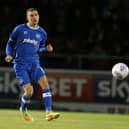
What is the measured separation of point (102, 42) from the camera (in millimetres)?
20719

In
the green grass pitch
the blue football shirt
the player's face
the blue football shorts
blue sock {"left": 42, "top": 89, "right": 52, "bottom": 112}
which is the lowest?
the green grass pitch

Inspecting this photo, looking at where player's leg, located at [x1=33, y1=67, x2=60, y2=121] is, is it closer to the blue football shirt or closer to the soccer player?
the soccer player

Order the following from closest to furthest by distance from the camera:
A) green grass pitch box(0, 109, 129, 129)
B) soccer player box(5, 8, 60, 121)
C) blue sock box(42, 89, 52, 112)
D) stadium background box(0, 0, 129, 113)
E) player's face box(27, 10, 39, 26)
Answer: green grass pitch box(0, 109, 129, 129) → player's face box(27, 10, 39, 26) → blue sock box(42, 89, 52, 112) → soccer player box(5, 8, 60, 121) → stadium background box(0, 0, 129, 113)

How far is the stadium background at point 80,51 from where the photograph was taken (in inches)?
770

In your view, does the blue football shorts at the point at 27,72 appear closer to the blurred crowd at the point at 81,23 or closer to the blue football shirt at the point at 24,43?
the blue football shirt at the point at 24,43

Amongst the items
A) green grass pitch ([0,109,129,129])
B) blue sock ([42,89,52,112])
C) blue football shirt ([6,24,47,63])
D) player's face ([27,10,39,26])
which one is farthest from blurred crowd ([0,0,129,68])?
blue sock ([42,89,52,112])

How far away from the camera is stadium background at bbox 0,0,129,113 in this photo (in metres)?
19.6

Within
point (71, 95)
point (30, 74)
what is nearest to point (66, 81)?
point (71, 95)

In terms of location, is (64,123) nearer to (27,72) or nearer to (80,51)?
(27,72)

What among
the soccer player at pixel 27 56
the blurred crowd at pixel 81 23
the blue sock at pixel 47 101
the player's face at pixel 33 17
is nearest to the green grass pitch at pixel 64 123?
the blue sock at pixel 47 101

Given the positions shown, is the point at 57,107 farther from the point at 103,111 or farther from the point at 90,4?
the point at 90,4

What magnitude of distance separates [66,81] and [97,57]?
1.19 m

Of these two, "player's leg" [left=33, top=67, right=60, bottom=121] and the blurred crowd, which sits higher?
the blurred crowd

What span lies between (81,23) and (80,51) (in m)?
1.16
